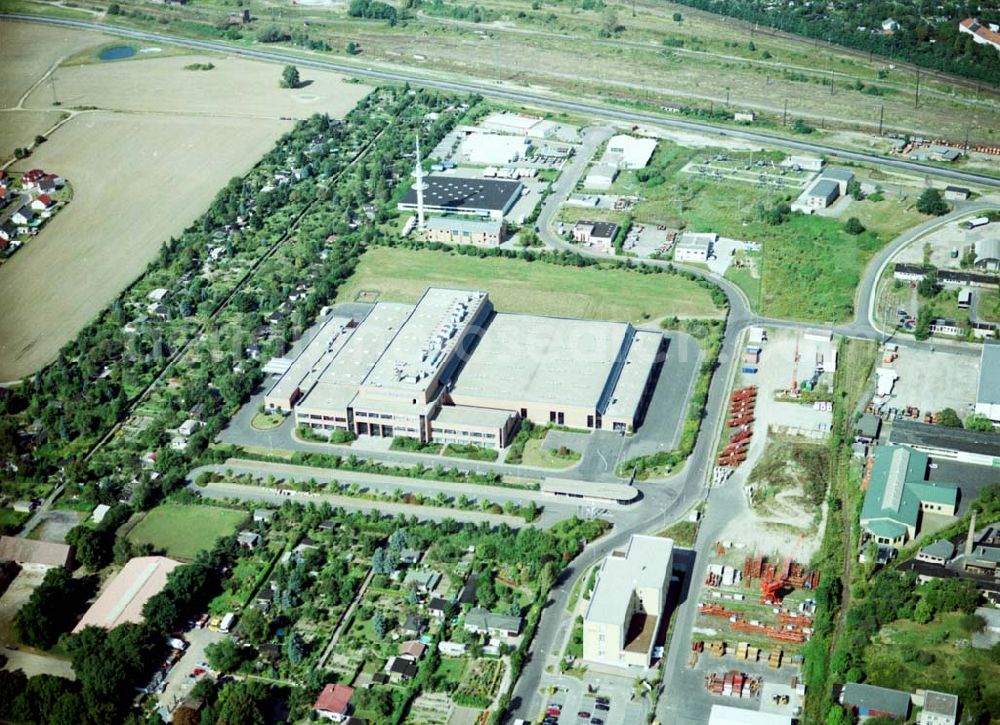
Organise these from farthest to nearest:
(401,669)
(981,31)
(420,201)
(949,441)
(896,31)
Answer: (896,31) < (981,31) < (420,201) < (949,441) < (401,669)

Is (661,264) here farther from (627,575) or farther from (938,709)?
(938,709)

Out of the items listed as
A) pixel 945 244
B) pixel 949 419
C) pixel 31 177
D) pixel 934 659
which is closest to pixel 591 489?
pixel 934 659

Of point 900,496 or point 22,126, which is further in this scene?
point 22,126

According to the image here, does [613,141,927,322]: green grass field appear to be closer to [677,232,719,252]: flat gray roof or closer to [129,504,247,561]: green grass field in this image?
[677,232,719,252]: flat gray roof

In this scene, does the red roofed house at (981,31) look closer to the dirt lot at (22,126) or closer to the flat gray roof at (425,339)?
the flat gray roof at (425,339)

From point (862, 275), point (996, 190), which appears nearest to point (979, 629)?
point (862, 275)

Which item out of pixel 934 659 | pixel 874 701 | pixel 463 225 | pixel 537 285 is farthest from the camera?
pixel 463 225

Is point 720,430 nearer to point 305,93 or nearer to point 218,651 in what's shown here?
point 218,651
